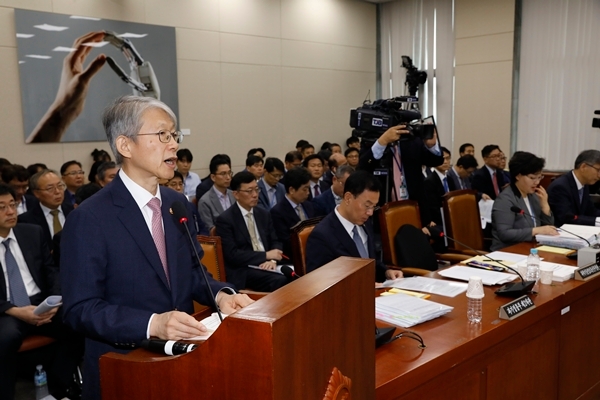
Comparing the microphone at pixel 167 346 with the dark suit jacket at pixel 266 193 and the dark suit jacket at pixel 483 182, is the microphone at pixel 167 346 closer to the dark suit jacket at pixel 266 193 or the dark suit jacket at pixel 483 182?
the dark suit jacket at pixel 266 193

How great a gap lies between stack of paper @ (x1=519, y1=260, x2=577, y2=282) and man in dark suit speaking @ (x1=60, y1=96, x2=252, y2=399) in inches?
68.8

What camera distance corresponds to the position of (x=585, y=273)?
99.3 inches

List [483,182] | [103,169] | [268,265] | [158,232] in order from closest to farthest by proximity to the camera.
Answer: [158,232] < [268,265] < [103,169] < [483,182]

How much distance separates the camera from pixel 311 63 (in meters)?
8.39

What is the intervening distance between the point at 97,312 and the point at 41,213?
2992 millimetres

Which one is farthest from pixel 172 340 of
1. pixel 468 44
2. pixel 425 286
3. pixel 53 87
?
pixel 468 44

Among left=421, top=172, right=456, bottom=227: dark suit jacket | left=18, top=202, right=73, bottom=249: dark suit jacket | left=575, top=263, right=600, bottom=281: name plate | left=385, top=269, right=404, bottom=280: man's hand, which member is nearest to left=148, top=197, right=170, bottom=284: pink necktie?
left=385, top=269, right=404, bottom=280: man's hand

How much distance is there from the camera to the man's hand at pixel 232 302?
1383 mm

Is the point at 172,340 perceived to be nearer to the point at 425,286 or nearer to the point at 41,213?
the point at 425,286

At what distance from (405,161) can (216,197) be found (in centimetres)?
173

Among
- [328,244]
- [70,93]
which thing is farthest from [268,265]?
[70,93]

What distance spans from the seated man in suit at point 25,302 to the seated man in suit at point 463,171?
446 cm

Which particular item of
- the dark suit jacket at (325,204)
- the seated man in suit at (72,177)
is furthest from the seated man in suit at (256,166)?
the seated man in suit at (72,177)

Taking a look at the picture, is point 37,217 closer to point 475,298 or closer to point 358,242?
point 358,242
